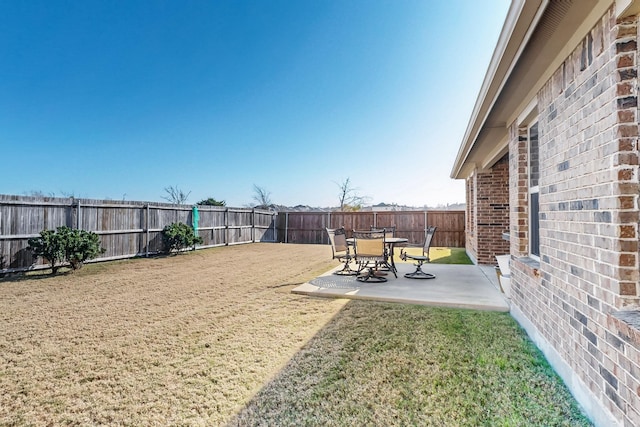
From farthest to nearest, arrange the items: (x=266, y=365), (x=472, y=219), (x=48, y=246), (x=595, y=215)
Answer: (x=472, y=219) → (x=48, y=246) → (x=266, y=365) → (x=595, y=215)

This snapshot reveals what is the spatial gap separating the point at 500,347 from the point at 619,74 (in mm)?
2592

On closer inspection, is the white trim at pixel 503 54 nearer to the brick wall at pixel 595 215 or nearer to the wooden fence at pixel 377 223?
the brick wall at pixel 595 215

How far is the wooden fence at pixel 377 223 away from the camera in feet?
46.4

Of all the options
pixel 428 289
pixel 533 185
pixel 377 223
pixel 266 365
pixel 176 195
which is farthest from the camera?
pixel 176 195

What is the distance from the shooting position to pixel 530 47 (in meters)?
2.26

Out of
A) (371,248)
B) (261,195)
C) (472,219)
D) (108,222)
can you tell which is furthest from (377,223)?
(261,195)

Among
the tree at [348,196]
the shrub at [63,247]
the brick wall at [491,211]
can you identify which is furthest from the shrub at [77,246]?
the tree at [348,196]

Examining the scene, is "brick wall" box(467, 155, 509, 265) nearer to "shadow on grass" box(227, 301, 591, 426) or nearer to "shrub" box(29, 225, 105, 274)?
"shadow on grass" box(227, 301, 591, 426)

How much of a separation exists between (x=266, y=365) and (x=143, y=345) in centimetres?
152

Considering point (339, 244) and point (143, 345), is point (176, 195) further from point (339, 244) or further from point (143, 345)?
point (143, 345)

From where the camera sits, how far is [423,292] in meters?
5.17

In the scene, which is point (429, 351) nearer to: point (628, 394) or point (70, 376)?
point (628, 394)

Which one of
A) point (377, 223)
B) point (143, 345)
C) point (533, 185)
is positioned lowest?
point (143, 345)

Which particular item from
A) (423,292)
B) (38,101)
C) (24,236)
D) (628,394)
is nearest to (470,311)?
(423,292)
